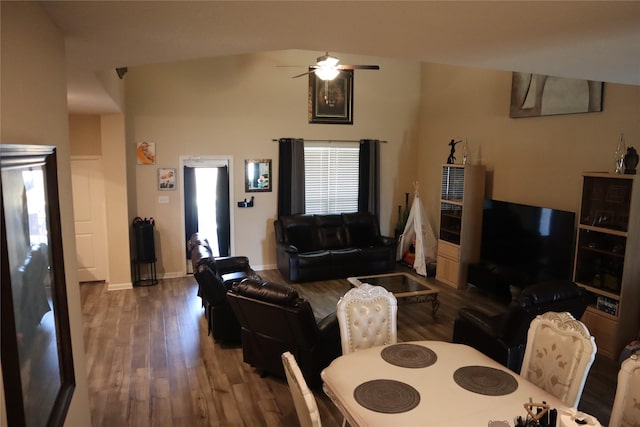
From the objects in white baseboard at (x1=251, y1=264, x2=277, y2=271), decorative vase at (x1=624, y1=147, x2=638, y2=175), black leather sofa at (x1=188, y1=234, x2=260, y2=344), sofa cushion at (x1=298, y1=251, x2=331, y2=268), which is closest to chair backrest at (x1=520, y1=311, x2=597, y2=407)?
black leather sofa at (x1=188, y1=234, x2=260, y2=344)

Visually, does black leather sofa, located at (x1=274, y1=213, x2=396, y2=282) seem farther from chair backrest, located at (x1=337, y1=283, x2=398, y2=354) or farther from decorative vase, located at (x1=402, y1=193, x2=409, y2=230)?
chair backrest, located at (x1=337, y1=283, x2=398, y2=354)

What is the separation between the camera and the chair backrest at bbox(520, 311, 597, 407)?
8.35 feet

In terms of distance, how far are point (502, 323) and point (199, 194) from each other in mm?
5371

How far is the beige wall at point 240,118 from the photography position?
7.14 meters

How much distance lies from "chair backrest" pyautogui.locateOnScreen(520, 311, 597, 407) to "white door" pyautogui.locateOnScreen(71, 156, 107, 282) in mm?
6302

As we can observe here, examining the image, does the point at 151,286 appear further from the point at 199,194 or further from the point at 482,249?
the point at 482,249

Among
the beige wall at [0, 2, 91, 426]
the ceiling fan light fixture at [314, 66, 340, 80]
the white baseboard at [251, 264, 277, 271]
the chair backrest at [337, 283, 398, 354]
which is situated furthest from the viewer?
the white baseboard at [251, 264, 277, 271]

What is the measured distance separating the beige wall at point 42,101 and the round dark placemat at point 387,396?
147cm

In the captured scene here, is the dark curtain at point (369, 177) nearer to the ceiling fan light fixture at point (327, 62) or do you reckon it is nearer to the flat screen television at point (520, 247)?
the flat screen television at point (520, 247)

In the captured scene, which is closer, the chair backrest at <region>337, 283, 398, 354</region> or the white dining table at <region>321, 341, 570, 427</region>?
the white dining table at <region>321, 341, 570, 427</region>

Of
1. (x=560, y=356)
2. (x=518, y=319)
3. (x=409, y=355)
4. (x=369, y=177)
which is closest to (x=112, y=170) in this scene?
(x=369, y=177)

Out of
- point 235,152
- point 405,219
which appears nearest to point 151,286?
point 235,152

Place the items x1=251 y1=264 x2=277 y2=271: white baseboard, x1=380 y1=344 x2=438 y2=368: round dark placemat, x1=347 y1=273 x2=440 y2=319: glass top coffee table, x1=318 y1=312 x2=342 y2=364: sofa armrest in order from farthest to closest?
1. x1=251 y1=264 x2=277 y2=271: white baseboard
2. x1=347 y1=273 x2=440 y2=319: glass top coffee table
3. x1=318 y1=312 x2=342 y2=364: sofa armrest
4. x1=380 y1=344 x2=438 y2=368: round dark placemat

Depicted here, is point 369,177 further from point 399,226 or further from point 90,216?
point 90,216
